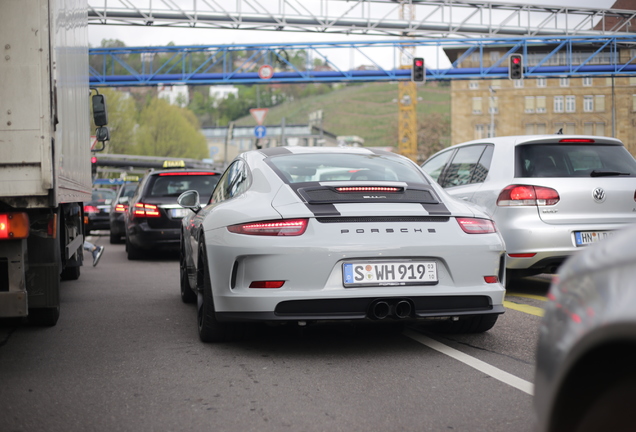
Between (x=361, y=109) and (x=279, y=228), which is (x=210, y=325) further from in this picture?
(x=361, y=109)

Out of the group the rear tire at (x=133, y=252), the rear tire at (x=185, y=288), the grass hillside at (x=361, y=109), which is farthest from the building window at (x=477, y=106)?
the rear tire at (x=185, y=288)

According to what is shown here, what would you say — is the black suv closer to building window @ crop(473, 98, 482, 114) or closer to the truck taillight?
the truck taillight

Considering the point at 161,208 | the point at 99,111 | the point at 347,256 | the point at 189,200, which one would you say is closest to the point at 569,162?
the point at 189,200

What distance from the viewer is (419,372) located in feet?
15.2

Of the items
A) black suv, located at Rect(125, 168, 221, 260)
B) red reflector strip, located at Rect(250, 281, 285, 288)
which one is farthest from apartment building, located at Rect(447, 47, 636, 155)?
red reflector strip, located at Rect(250, 281, 285, 288)

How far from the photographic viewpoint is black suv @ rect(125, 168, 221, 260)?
13531mm

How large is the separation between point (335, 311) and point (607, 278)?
3.22m

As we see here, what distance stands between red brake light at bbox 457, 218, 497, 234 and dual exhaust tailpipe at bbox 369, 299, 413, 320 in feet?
2.16

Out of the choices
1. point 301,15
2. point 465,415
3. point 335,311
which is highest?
point 301,15

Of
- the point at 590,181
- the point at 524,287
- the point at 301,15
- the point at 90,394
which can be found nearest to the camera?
the point at 90,394

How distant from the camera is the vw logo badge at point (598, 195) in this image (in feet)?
24.9

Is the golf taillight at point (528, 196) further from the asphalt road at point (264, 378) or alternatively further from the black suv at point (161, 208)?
the black suv at point (161, 208)

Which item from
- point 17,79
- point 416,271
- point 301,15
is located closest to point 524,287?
point 416,271

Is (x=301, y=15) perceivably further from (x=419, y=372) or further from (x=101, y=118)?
(x=419, y=372)
